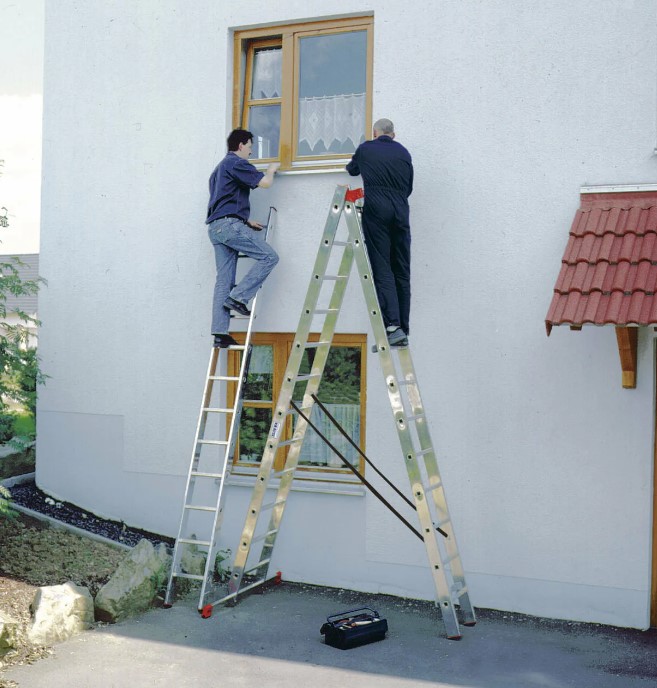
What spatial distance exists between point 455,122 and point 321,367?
2309 mm

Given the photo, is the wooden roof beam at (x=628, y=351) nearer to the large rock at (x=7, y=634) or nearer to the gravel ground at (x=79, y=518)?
the gravel ground at (x=79, y=518)

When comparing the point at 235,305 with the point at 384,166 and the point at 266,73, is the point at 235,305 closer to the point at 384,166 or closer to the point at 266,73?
the point at 384,166

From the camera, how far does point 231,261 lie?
25.8 ft

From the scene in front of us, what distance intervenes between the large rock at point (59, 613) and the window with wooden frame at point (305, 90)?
4.00 metres

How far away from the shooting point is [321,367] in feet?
24.6

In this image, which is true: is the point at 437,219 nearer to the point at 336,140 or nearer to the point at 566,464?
the point at 336,140

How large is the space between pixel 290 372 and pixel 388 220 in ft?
4.67

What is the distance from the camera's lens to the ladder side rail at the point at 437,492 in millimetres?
6965

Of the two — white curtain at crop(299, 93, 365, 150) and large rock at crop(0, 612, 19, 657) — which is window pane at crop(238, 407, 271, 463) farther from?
large rock at crop(0, 612, 19, 657)

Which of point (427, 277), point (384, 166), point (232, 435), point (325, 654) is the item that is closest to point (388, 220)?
point (384, 166)

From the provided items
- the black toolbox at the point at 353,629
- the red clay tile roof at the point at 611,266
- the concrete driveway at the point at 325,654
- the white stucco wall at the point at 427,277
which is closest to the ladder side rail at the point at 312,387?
the white stucco wall at the point at 427,277

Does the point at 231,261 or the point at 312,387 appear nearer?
the point at 312,387

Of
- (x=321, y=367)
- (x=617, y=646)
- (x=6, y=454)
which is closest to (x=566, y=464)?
(x=617, y=646)

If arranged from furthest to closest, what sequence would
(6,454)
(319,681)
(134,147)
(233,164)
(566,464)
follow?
(6,454) < (134,147) < (233,164) < (566,464) < (319,681)
